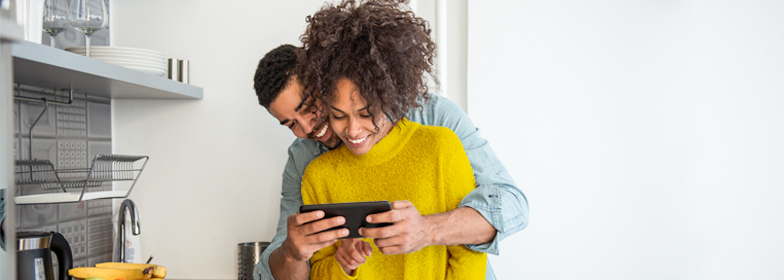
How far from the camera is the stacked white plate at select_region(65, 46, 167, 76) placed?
58.5 inches

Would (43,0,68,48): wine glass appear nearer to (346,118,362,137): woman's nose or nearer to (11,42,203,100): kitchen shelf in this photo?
(11,42,203,100): kitchen shelf

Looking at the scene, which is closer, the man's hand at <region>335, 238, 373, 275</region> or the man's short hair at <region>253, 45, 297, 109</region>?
the man's hand at <region>335, 238, 373, 275</region>

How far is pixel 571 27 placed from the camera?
1.78 metres

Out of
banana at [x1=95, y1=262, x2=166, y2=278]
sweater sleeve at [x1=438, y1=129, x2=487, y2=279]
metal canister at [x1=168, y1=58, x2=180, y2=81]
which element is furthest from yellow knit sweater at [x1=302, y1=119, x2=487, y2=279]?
metal canister at [x1=168, y1=58, x2=180, y2=81]

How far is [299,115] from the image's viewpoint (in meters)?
1.19

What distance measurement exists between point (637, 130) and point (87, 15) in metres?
1.59

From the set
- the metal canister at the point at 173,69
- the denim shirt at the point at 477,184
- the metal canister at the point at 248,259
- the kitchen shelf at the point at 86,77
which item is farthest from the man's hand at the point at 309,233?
the metal canister at the point at 173,69

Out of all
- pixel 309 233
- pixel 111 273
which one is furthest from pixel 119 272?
pixel 309 233

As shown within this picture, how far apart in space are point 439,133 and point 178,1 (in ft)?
4.03

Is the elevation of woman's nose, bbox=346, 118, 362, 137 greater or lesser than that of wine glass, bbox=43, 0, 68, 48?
lesser

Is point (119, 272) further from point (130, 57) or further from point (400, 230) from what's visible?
point (400, 230)

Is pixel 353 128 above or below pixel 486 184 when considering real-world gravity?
above

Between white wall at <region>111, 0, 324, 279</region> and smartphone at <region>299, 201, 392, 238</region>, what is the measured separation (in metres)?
0.96

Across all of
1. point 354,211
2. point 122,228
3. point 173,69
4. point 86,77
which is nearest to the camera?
point 354,211
